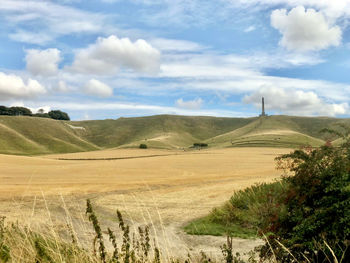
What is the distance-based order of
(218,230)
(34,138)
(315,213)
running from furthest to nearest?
(34,138) → (218,230) → (315,213)

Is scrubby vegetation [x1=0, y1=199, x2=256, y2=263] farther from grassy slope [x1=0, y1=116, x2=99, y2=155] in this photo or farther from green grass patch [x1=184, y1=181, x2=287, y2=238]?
grassy slope [x1=0, y1=116, x2=99, y2=155]

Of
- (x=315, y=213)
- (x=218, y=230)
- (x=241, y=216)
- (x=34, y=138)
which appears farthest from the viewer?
(x=34, y=138)

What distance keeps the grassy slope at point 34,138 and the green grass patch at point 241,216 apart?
12588 cm

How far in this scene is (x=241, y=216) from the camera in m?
14.2

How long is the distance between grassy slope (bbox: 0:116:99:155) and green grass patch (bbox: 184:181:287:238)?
12588 cm

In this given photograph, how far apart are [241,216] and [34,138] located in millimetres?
154811

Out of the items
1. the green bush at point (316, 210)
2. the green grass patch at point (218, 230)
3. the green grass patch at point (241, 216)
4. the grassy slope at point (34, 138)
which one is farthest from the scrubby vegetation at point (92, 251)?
the grassy slope at point (34, 138)

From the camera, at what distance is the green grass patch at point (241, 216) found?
42.4 feet

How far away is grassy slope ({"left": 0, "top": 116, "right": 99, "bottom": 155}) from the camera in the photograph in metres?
135

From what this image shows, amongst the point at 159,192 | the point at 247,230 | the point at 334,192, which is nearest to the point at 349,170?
the point at 334,192

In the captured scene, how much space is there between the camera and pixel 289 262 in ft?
21.1

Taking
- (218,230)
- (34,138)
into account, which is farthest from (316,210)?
(34,138)

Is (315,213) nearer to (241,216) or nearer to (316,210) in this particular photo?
(316,210)

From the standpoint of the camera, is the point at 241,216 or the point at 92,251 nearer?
the point at 92,251
